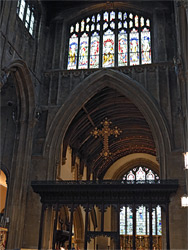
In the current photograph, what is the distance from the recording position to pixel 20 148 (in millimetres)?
16109

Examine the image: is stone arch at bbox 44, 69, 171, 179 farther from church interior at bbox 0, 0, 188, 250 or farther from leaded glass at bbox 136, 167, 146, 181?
leaded glass at bbox 136, 167, 146, 181

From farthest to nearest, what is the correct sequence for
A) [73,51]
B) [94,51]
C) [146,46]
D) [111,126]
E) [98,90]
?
[111,126], [73,51], [94,51], [146,46], [98,90]

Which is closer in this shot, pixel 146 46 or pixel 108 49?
pixel 146 46

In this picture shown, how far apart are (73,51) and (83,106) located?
3.22 metres

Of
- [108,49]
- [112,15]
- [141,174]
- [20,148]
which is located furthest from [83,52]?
[141,174]

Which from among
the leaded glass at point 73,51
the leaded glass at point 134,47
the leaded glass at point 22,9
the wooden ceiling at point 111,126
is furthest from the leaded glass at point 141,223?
the leaded glass at point 22,9

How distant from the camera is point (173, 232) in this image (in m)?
14.0

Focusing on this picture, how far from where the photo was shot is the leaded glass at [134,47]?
17969 mm

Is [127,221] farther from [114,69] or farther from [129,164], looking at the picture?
[114,69]

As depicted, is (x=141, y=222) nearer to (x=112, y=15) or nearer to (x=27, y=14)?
(x=112, y=15)

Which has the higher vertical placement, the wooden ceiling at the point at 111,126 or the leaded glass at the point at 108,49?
the leaded glass at the point at 108,49

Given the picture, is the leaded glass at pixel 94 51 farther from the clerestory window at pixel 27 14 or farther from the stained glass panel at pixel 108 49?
the clerestory window at pixel 27 14

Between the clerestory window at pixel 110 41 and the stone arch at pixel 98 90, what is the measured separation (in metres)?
1.14

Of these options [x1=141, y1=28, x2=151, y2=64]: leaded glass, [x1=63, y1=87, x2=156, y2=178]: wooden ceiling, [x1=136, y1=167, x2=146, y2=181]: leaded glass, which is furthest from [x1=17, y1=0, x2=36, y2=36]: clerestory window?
[x1=136, y1=167, x2=146, y2=181]: leaded glass
